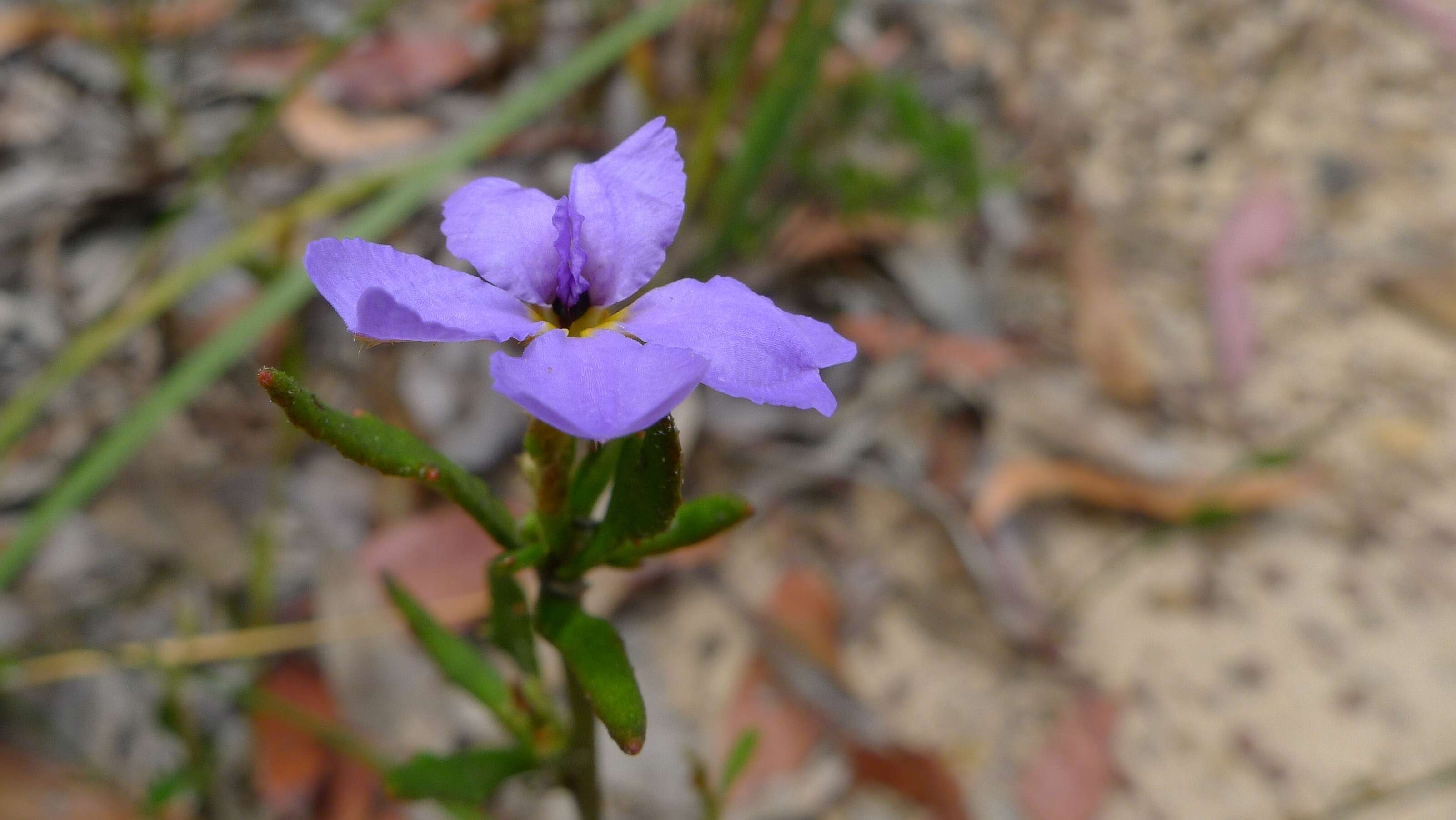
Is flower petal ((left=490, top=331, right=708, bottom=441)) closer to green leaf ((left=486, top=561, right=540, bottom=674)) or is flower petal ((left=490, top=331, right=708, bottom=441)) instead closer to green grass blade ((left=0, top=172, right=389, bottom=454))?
green leaf ((left=486, top=561, right=540, bottom=674))

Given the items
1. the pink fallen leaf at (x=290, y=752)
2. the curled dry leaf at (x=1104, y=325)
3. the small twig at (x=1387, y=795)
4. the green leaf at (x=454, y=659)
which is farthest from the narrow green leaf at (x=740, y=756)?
the curled dry leaf at (x=1104, y=325)

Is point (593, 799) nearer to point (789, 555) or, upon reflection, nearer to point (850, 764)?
point (850, 764)

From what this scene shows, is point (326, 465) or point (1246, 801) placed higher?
point (326, 465)

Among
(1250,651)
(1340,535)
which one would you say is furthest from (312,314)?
(1340,535)

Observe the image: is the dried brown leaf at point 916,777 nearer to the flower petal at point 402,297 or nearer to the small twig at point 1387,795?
the small twig at point 1387,795

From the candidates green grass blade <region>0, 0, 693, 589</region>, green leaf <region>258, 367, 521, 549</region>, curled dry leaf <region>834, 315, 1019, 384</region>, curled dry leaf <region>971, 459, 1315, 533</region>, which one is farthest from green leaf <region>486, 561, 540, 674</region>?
curled dry leaf <region>834, 315, 1019, 384</region>
